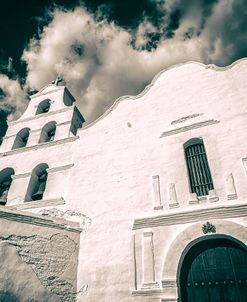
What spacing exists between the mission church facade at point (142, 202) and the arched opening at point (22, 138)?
1754 millimetres

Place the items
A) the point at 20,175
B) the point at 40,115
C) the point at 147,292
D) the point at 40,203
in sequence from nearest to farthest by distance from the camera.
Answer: the point at 147,292, the point at 40,203, the point at 20,175, the point at 40,115

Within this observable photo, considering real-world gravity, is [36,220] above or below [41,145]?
below

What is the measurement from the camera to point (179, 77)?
11102 mm

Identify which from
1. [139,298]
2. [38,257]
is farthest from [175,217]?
[38,257]

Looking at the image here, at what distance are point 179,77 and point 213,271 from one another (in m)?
7.38

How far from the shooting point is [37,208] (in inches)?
398

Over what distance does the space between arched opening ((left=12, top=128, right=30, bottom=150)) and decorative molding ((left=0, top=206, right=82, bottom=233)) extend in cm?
622

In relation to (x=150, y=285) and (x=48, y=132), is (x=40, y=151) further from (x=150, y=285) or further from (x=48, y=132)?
(x=150, y=285)

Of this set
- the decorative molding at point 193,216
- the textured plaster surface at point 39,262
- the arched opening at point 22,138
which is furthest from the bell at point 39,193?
the decorative molding at point 193,216

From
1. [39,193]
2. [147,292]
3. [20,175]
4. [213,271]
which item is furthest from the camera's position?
[20,175]

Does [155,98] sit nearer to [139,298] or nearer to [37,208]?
[37,208]

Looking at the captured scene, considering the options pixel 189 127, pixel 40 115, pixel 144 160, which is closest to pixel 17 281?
pixel 144 160

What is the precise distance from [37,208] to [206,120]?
691 centimetres

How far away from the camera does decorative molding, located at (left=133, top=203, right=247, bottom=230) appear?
277 inches
